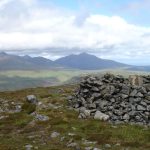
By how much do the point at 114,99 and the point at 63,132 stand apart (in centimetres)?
1056

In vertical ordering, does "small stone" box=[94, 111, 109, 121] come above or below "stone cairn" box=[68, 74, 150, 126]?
below

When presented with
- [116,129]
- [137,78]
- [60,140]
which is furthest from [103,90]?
[60,140]

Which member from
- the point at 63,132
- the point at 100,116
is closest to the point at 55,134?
the point at 63,132

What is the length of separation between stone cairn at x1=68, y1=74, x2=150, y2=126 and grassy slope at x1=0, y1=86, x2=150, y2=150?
2.15 metres

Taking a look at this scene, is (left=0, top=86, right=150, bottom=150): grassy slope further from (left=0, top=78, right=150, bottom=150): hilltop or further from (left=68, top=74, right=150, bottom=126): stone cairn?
(left=68, top=74, right=150, bottom=126): stone cairn

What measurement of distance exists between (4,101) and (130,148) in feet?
106

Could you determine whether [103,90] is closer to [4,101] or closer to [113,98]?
[113,98]

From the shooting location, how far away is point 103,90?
1832 inches

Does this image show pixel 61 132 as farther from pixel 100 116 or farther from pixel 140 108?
pixel 140 108

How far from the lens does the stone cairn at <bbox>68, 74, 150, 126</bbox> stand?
41.0m

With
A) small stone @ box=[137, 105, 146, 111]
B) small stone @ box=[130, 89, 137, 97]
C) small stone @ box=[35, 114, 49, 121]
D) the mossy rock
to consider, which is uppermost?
small stone @ box=[130, 89, 137, 97]

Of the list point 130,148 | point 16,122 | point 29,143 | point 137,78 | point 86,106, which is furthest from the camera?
point 137,78

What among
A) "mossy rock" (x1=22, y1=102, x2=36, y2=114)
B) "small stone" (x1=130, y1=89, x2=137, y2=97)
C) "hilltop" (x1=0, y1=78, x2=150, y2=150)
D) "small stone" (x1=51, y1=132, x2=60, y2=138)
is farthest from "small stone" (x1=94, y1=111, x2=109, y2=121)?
"mossy rock" (x1=22, y1=102, x2=36, y2=114)

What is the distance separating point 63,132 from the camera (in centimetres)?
3653
